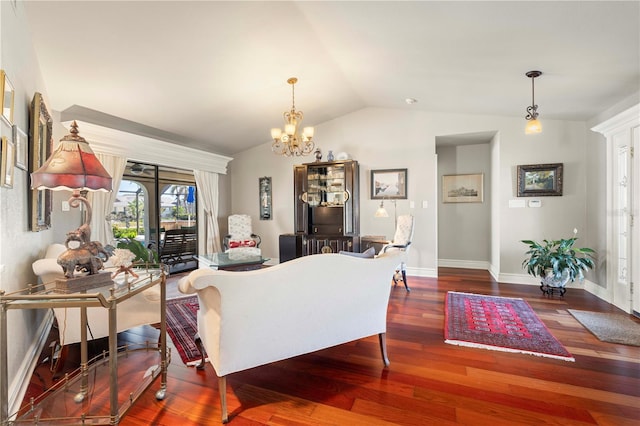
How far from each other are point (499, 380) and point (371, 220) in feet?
11.5

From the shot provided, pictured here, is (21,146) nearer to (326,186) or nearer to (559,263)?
(326,186)

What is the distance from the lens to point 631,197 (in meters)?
3.15

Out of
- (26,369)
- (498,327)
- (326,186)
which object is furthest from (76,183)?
(326,186)

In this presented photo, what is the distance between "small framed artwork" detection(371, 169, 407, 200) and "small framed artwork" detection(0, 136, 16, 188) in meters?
4.48

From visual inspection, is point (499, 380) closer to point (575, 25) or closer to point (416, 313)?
point (416, 313)

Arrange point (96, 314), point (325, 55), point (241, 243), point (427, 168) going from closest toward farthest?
point (96, 314)
point (325, 55)
point (427, 168)
point (241, 243)

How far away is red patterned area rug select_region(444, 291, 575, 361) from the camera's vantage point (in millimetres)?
2395

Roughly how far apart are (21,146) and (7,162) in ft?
1.70

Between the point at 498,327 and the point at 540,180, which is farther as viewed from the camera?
the point at 540,180

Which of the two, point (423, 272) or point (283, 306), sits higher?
point (283, 306)

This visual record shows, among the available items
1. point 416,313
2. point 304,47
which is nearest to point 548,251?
point 416,313

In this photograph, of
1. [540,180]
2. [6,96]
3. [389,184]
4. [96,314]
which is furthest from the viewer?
[389,184]

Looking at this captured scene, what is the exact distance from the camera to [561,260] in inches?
145

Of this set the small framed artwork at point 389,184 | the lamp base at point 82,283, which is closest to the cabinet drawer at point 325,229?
the small framed artwork at point 389,184
